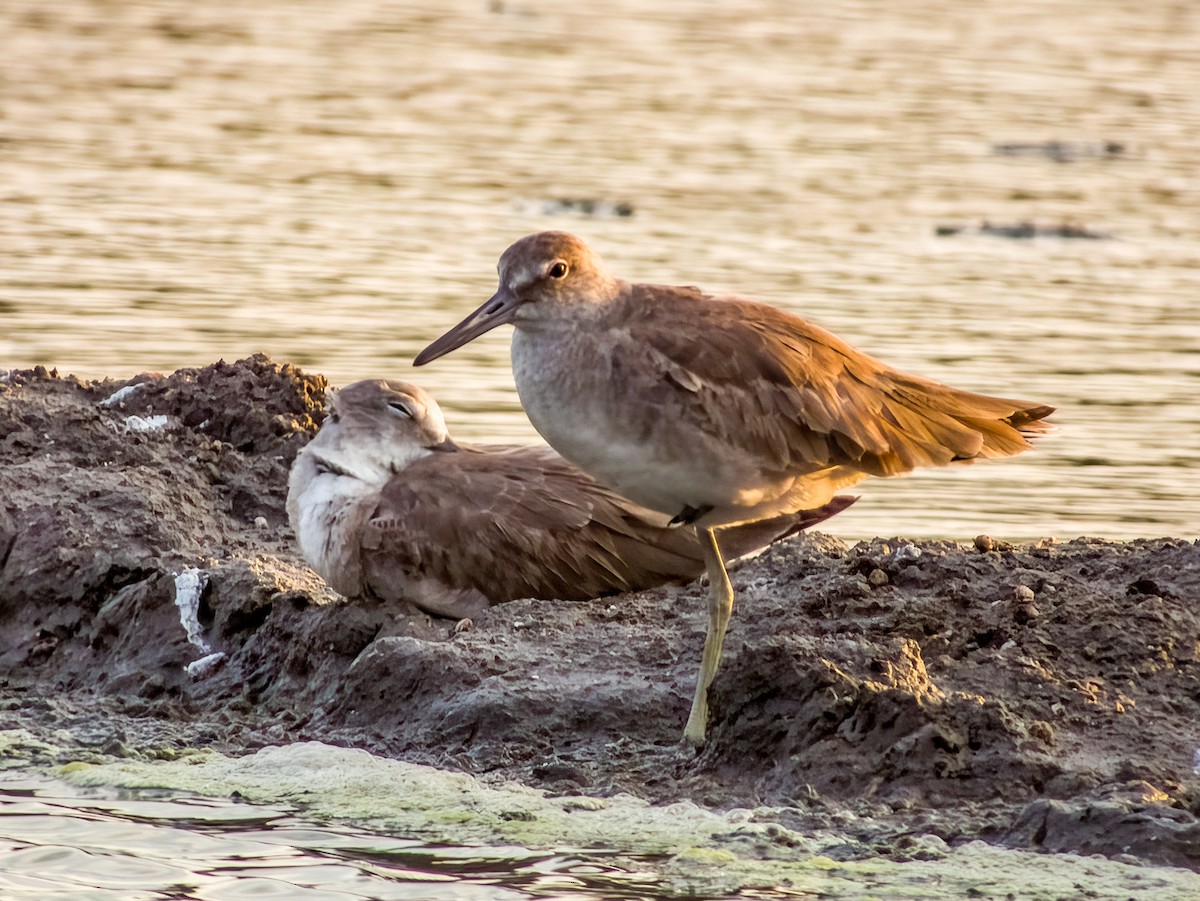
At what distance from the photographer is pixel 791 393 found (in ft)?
17.4

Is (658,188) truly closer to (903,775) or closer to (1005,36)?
(1005,36)

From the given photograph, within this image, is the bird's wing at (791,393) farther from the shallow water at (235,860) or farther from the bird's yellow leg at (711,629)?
the shallow water at (235,860)

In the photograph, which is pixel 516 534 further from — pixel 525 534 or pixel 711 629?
pixel 711 629

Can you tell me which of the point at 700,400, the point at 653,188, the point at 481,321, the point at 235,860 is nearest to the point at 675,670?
the point at 700,400

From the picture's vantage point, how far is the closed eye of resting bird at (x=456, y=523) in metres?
6.25

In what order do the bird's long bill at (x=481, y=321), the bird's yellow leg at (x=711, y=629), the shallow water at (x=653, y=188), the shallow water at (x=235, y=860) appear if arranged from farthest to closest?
the shallow water at (x=653, y=188) < the bird's yellow leg at (x=711, y=629) < the bird's long bill at (x=481, y=321) < the shallow water at (x=235, y=860)

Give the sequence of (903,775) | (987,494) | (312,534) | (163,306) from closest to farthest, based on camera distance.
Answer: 1. (903,775)
2. (312,534)
3. (987,494)
4. (163,306)

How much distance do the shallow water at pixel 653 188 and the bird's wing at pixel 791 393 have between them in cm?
216

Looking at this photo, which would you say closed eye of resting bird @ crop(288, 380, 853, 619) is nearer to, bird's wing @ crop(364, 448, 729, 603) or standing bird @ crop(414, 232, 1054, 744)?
bird's wing @ crop(364, 448, 729, 603)

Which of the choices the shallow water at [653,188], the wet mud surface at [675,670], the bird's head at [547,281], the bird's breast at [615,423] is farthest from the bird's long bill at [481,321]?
the shallow water at [653,188]

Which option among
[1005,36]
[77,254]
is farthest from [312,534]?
[1005,36]

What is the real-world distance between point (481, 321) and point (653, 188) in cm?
831

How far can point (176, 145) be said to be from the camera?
1427cm

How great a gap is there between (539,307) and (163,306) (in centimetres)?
563
